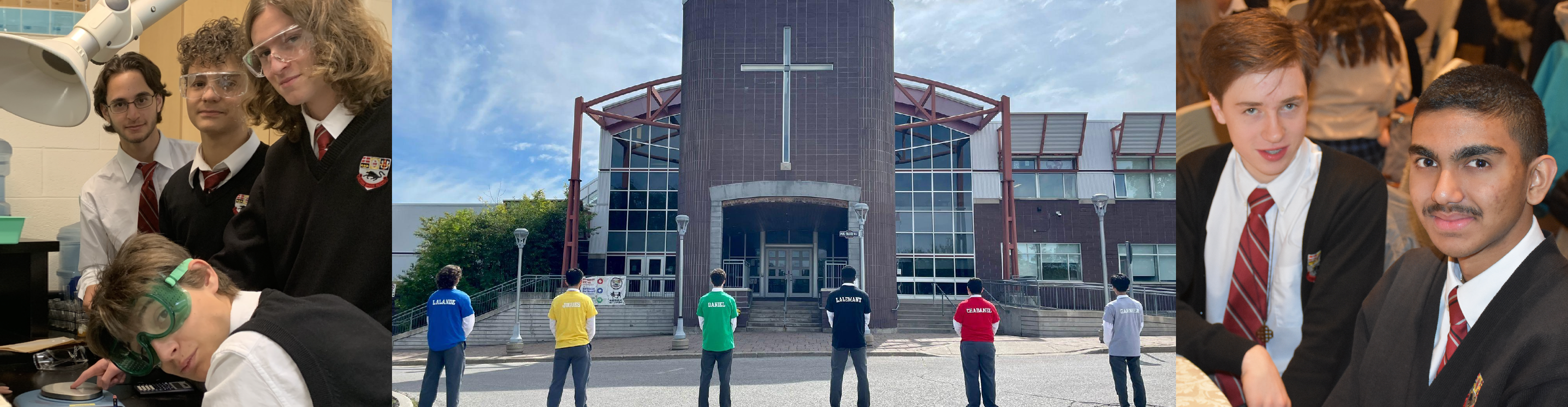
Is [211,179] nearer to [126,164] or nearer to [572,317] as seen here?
[126,164]

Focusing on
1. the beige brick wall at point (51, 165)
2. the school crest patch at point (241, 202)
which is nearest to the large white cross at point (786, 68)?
the beige brick wall at point (51, 165)

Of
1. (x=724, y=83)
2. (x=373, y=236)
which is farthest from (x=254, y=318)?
(x=724, y=83)

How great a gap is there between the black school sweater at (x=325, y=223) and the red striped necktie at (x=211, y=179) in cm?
13

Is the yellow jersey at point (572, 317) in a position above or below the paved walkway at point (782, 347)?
above

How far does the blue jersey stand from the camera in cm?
367

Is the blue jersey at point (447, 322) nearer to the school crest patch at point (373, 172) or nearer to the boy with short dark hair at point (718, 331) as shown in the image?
the boy with short dark hair at point (718, 331)

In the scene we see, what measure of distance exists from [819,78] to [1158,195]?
245 centimetres

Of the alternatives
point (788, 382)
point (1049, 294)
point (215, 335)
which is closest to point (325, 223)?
point (215, 335)

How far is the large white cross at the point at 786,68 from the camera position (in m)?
3.67

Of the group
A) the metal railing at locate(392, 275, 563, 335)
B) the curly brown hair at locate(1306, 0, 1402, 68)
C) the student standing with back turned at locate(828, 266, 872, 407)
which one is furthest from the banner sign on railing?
the curly brown hair at locate(1306, 0, 1402, 68)

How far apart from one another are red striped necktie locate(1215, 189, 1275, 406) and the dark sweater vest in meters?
2.74

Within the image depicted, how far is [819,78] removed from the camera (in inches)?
147

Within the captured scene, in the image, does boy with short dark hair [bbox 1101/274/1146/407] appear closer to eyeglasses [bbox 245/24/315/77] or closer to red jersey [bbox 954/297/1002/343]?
red jersey [bbox 954/297/1002/343]

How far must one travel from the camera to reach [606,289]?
12.0ft
